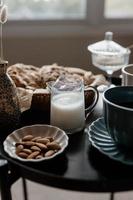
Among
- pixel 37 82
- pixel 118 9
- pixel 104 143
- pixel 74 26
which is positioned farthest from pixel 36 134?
pixel 118 9

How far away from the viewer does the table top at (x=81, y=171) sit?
69 cm

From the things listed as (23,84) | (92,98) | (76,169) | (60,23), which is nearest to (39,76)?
(23,84)

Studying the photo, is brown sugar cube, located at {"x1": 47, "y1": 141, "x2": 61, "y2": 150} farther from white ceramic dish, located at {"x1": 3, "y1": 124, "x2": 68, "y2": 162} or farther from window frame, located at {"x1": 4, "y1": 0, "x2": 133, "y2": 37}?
window frame, located at {"x1": 4, "y1": 0, "x2": 133, "y2": 37}

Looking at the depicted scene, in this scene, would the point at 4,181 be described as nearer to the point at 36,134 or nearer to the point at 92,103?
the point at 36,134

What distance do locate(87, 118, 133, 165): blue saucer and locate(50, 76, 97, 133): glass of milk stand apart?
0.12 ft

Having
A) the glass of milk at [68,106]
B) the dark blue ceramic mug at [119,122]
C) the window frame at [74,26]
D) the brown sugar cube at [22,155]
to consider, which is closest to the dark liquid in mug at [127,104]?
the dark blue ceramic mug at [119,122]

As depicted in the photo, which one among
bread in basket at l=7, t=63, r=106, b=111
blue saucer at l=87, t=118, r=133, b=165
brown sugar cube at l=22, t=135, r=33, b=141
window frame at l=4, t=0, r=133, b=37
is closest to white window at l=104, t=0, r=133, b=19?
window frame at l=4, t=0, r=133, b=37

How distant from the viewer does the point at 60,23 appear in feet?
6.73

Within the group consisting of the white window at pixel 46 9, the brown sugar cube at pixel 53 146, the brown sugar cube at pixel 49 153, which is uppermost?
the white window at pixel 46 9

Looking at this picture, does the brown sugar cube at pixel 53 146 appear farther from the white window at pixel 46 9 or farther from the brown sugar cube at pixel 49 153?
the white window at pixel 46 9

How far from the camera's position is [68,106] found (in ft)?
2.89

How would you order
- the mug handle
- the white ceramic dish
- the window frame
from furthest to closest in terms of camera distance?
the window frame → the mug handle → the white ceramic dish

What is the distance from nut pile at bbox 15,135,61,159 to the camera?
761 millimetres

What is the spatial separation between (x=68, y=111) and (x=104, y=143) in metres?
0.12
